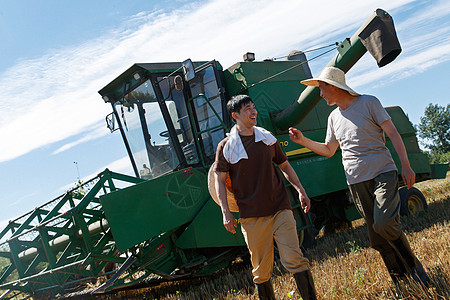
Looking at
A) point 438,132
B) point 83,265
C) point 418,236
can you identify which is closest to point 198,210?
point 83,265

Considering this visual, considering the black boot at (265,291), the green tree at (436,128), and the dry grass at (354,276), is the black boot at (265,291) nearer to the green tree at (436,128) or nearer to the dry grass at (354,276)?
the dry grass at (354,276)

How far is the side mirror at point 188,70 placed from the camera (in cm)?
572

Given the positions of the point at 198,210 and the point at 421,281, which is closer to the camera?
the point at 421,281

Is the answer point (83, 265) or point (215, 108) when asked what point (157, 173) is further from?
point (83, 265)

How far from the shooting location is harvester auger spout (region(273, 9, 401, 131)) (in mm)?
5531

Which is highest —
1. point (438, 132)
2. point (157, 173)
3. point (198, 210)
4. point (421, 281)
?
point (157, 173)

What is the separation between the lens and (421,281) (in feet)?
9.99

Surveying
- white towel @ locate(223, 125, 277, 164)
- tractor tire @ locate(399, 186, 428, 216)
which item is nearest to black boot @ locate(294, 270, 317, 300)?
white towel @ locate(223, 125, 277, 164)

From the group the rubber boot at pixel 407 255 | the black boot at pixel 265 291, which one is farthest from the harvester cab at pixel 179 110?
the rubber boot at pixel 407 255

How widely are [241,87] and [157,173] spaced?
1810mm

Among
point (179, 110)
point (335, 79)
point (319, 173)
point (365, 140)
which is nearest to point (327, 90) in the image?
point (335, 79)

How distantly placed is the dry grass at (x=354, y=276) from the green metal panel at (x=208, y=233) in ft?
1.46

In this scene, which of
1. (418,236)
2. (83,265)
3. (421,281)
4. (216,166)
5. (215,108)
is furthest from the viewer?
(215,108)

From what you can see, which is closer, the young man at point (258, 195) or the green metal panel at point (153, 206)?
the young man at point (258, 195)
